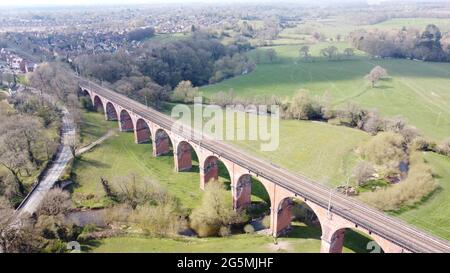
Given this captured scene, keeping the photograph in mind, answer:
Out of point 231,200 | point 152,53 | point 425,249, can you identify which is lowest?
point 231,200

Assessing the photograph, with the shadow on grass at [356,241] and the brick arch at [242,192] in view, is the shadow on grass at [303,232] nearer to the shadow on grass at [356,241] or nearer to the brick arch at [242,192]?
the shadow on grass at [356,241]

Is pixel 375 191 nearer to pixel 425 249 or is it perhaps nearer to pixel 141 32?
pixel 425 249

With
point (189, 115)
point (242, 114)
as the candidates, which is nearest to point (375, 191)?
point (242, 114)

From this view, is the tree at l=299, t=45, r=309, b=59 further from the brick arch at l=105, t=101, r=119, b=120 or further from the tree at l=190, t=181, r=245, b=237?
the tree at l=190, t=181, r=245, b=237

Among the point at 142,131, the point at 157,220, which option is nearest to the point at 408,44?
the point at 142,131

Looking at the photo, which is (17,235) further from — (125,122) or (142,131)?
(125,122)

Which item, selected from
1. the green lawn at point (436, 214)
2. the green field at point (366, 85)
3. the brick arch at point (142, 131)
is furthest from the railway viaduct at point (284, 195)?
the green field at point (366, 85)
